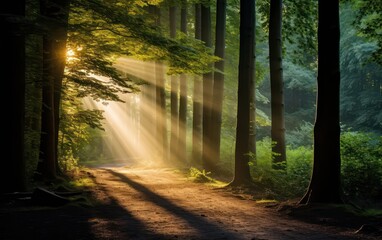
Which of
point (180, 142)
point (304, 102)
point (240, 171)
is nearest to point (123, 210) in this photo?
point (240, 171)

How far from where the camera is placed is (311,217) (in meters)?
8.18

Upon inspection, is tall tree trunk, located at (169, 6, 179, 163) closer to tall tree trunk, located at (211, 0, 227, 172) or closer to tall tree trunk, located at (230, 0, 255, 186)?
tall tree trunk, located at (211, 0, 227, 172)

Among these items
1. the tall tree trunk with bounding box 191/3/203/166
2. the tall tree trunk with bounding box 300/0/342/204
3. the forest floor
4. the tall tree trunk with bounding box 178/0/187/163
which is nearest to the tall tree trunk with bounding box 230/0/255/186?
the forest floor

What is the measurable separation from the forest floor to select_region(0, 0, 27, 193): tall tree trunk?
991 millimetres

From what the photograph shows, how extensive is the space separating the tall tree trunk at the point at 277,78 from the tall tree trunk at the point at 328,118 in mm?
5004

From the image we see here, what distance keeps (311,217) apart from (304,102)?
3949cm

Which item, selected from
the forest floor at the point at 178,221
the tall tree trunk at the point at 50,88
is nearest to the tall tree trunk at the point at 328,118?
the forest floor at the point at 178,221

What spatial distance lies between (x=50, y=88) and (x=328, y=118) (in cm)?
893

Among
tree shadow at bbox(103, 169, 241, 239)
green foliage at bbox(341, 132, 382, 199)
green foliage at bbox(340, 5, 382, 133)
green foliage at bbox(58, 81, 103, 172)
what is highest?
green foliage at bbox(340, 5, 382, 133)

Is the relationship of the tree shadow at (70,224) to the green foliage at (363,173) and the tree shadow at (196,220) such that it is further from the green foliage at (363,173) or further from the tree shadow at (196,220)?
the green foliage at (363,173)

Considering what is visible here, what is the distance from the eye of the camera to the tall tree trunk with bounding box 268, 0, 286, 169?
14.1 m

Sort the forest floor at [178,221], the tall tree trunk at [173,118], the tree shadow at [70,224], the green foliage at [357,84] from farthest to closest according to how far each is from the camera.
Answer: the green foliage at [357,84] < the tall tree trunk at [173,118] < the forest floor at [178,221] < the tree shadow at [70,224]

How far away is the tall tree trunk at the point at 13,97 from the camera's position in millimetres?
9500

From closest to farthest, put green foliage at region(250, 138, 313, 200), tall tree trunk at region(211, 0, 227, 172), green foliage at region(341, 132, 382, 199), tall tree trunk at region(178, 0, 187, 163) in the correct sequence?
1. green foliage at region(341, 132, 382, 199)
2. green foliage at region(250, 138, 313, 200)
3. tall tree trunk at region(211, 0, 227, 172)
4. tall tree trunk at region(178, 0, 187, 163)
